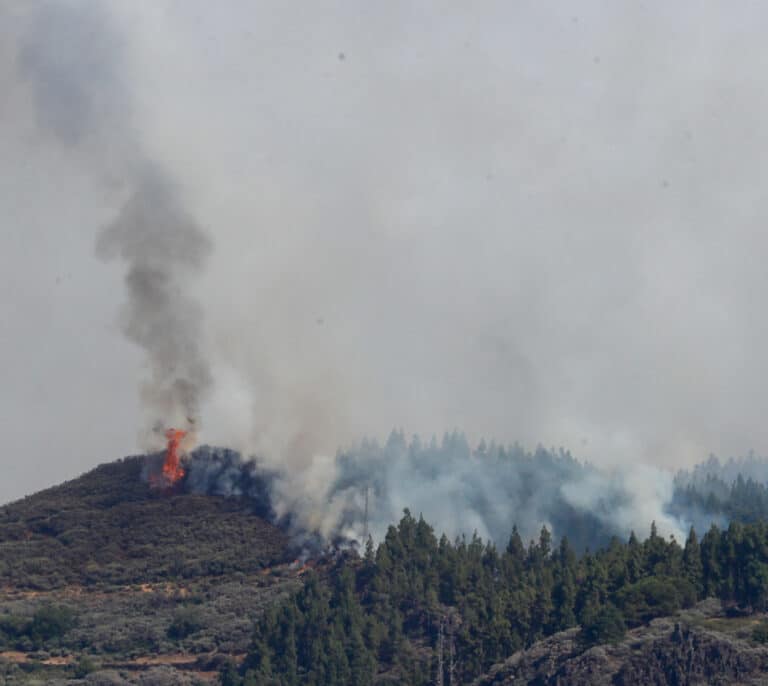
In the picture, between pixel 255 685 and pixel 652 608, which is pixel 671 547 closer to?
pixel 652 608

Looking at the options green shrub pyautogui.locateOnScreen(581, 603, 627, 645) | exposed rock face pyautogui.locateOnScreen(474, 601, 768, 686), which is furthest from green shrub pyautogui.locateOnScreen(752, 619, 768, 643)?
green shrub pyautogui.locateOnScreen(581, 603, 627, 645)

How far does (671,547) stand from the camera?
198375mm

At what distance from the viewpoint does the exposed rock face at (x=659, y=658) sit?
163 m

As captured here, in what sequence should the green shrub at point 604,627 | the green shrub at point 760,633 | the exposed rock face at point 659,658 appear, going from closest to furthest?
the exposed rock face at point 659,658, the green shrub at point 760,633, the green shrub at point 604,627

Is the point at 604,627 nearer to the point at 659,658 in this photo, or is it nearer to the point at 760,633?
the point at 659,658

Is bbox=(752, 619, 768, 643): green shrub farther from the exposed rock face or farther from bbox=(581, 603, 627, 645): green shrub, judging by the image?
bbox=(581, 603, 627, 645): green shrub

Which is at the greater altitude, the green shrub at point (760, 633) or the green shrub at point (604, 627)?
the green shrub at point (604, 627)

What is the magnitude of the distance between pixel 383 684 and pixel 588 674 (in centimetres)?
3250

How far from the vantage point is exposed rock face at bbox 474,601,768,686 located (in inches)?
6417

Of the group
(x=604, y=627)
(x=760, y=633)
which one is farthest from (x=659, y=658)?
(x=760, y=633)

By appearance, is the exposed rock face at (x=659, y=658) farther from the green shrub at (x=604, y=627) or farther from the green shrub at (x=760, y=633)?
the green shrub at (x=604, y=627)

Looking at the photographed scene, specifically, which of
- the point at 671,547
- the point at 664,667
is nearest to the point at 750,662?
the point at 664,667

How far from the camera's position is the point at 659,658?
169m

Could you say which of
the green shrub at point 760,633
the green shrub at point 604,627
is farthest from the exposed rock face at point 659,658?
the green shrub at point 604,627
